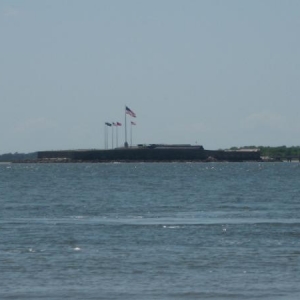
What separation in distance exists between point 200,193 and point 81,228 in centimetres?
2999

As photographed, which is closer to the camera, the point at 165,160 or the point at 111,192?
the point at 111,192

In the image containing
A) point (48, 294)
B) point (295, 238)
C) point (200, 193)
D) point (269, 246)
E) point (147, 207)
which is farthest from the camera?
point (200, 193)

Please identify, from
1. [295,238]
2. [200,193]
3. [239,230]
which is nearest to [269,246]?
[295,238]

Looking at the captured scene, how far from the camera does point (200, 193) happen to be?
67312 millimetres

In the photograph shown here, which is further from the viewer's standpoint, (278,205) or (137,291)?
(278,205)

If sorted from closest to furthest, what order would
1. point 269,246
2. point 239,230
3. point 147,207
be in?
1. point 269,246
2. point 239,230
3. point 147,207

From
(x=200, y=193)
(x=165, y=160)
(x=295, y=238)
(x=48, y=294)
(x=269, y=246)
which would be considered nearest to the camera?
(x=48, y=294)

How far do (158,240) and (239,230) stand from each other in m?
4.54

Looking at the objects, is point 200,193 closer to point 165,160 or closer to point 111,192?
point 111,192

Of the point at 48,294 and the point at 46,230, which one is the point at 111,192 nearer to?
the point at 46,230

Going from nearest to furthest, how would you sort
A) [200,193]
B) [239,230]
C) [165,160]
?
[239,230], [200,193], [165,160]

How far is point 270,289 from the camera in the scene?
76.6 ft

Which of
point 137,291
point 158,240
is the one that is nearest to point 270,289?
point 137,291

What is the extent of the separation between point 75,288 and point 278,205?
30103 millimetres
